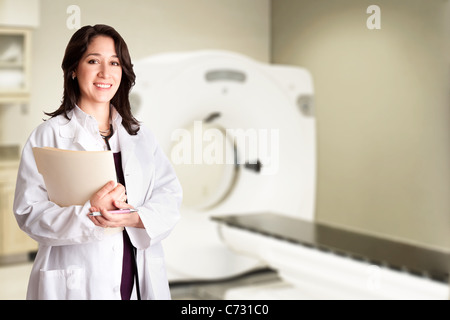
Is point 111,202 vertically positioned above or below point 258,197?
above

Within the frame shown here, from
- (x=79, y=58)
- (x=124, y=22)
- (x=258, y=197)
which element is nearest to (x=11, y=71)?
(x=258, y=197)

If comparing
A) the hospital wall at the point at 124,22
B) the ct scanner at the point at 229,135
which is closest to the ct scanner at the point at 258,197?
the ct scanner at the point at 229,135

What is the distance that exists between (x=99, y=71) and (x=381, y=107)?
1140 mm

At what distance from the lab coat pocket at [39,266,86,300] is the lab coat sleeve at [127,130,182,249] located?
67 millimetres

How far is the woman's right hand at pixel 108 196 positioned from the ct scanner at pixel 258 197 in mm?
513

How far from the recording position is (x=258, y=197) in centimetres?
185

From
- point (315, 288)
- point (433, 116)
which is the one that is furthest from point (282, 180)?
point (433, 116)

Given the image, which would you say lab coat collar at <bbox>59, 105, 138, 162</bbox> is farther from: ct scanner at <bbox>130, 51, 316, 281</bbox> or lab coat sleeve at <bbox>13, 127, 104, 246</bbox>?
ct scanner at <bbox>130, 51, 316, 281</bbox>

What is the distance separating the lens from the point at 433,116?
1556 mm

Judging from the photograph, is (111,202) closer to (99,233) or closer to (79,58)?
(99,233)

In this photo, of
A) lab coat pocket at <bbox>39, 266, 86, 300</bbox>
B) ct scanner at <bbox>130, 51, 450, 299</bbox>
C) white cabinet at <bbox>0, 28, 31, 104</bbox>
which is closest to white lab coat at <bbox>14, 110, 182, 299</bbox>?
lab coat pocket at <bbox>39, 266, 86, 300</bbox>

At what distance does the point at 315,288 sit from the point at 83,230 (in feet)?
3.81

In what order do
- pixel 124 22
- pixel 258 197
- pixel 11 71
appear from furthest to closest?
pixel 11 71 → pixel 258 197 → pixel 124 22
